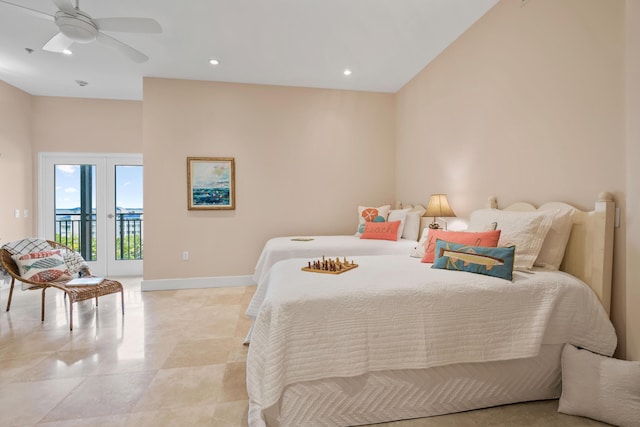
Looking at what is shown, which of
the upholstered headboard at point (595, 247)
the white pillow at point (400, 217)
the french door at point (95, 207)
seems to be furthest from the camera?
the french door at point (95, 207)

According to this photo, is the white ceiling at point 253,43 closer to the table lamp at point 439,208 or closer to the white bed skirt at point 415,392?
the table lamp at point 439,208

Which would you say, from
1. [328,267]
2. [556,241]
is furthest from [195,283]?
[556,241]

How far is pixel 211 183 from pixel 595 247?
4002 millimetres

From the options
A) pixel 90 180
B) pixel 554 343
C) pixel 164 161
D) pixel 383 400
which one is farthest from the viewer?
pixel 90 180

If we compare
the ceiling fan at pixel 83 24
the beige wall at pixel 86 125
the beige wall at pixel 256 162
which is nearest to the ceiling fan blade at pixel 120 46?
the ceiling fan at pixel 83 24

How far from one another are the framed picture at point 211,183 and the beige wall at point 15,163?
2.51m

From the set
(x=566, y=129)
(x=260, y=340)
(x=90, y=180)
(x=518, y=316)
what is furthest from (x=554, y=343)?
(x=90, y=180)

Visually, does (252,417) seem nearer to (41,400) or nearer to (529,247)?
(41,400)

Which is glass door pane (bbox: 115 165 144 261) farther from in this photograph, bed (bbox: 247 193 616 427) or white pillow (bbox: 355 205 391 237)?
bed (bbox: 247 193 616 427)

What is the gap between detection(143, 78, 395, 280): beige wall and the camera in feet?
13.5

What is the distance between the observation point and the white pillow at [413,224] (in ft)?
12.4

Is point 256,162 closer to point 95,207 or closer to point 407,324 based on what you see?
point 95,207

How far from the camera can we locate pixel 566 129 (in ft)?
6.81

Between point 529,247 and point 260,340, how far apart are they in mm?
1769
